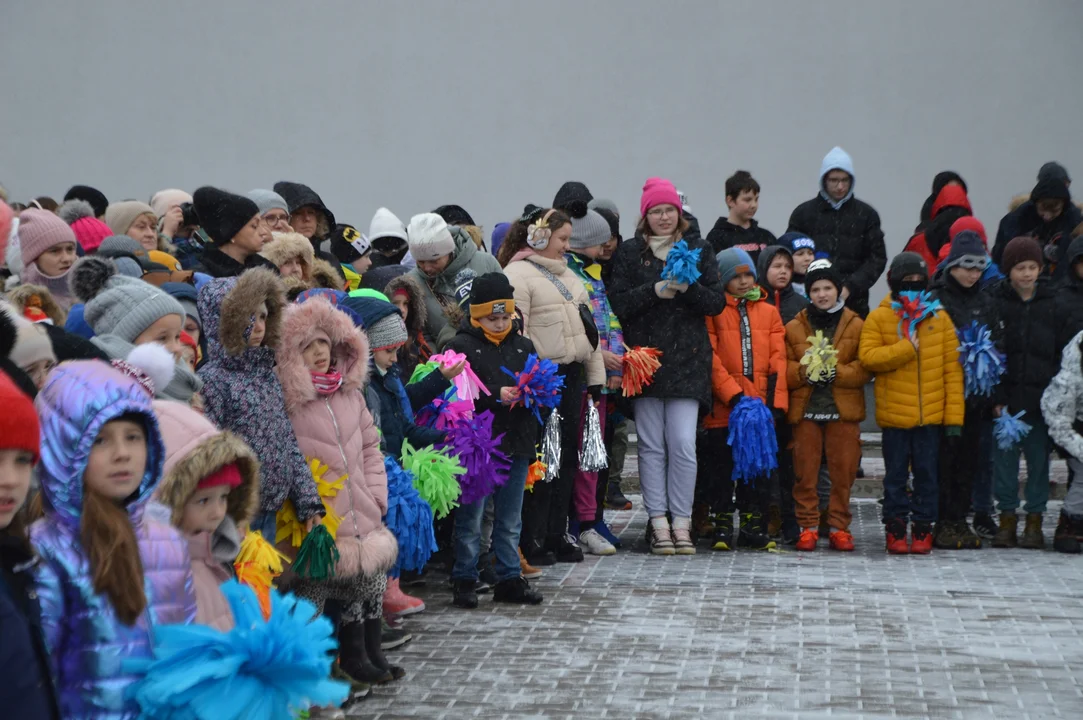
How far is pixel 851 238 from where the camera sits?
401 inches

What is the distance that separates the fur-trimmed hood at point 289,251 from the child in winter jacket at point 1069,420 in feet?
15.2

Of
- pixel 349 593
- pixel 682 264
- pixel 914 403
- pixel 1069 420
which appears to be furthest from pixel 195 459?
pixel 1069 420

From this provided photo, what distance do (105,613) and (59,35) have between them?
10.4 m

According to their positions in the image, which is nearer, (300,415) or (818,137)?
(300,415)

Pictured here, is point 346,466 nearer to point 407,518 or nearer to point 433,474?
point 407,518

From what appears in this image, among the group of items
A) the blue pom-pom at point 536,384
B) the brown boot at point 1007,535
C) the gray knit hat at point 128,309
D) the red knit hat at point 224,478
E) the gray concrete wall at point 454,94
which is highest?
the gray concrete wall at point 454,94

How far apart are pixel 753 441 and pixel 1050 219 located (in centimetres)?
363

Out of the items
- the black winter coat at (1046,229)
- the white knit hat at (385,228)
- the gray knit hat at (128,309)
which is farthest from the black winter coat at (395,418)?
the black winter coat at (1046,229)

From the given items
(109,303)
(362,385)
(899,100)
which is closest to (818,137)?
(899,100)

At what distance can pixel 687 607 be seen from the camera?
677cm

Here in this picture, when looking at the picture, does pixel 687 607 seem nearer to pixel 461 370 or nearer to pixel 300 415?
pixel 461 370

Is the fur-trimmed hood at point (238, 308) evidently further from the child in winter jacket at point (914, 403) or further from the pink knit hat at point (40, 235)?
the child in winter jacket at point (914, 403)

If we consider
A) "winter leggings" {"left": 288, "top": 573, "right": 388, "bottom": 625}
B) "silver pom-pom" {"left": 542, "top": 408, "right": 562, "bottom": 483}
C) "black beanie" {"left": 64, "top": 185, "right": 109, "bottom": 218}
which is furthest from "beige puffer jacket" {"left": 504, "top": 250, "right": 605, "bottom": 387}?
"black beanie" {"left": 64, "top": 185, "right": 109, "bottom": 218}

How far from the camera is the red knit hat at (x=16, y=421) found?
2719mm
